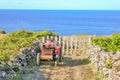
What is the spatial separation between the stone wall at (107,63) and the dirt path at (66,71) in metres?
0.43

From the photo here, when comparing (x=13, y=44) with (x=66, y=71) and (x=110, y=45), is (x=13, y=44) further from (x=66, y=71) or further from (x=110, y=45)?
(x=110, y=45)

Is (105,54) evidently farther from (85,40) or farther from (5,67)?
(85,40)

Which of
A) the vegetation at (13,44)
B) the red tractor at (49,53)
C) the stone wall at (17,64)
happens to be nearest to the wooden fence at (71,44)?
the vegetation at (13,44)

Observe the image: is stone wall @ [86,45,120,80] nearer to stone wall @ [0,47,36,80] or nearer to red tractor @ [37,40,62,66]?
red tractor @ [37,40,62,66]

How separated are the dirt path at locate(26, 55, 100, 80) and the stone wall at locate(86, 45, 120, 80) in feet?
1.43

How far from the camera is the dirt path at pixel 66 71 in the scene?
48.3 feet

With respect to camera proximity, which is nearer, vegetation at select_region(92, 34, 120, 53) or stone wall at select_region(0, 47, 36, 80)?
stone wall at select_region(0, 47, 36, 80)

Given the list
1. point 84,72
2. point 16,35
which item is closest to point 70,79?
point 84,72

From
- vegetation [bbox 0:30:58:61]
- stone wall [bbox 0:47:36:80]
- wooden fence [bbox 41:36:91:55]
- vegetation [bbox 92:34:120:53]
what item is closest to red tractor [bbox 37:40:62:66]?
stone wall [bbox 0:47:36:80]

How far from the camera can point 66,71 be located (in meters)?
16.3

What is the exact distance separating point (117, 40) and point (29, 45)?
479 cm

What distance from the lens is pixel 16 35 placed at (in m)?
28.2

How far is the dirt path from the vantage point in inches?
580

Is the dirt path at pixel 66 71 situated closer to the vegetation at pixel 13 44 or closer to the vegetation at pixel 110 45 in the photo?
the vegetation at pixel 110 45
